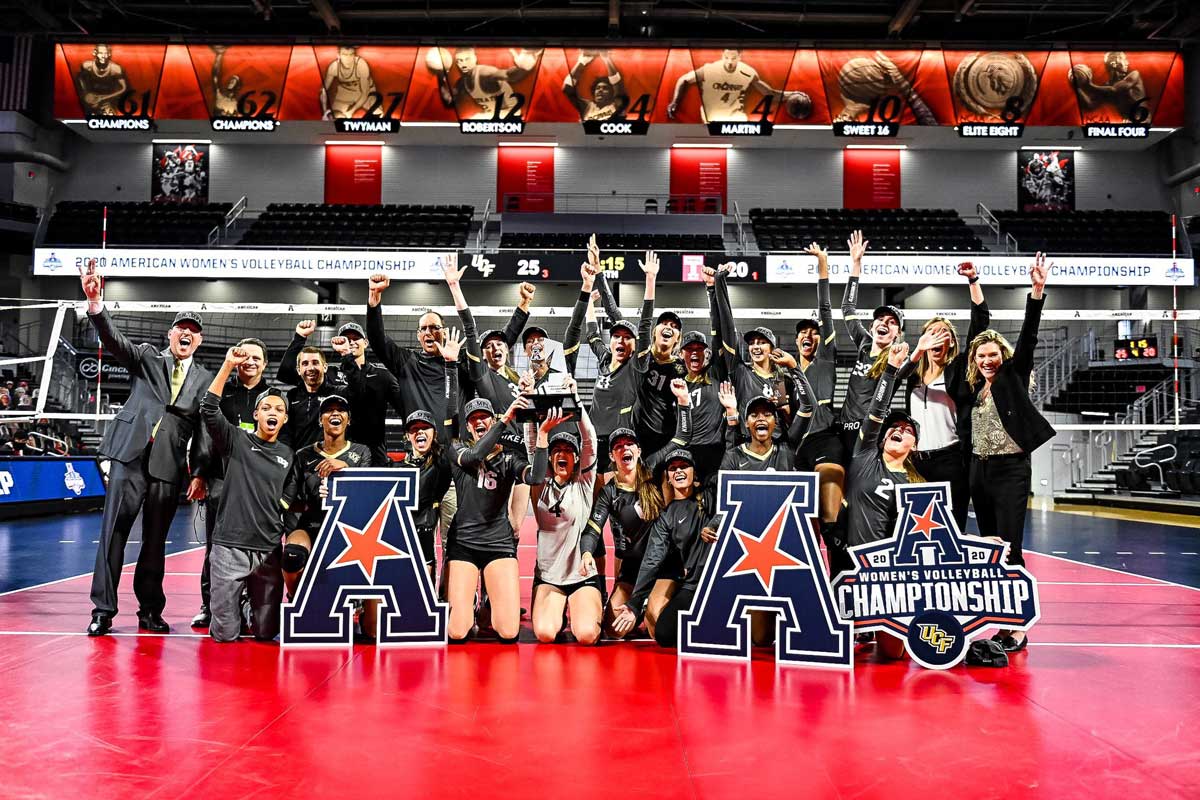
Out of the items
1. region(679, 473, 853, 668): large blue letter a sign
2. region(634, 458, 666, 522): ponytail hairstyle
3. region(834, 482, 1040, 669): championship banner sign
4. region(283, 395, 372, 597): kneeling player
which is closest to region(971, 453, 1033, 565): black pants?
region(834, 482, 1040, 669): championship banner sign

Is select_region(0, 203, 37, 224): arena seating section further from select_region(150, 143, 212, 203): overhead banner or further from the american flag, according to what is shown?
select_region(150, 143, 212, 203): overhead banner

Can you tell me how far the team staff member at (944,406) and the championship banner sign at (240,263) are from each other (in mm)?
8724

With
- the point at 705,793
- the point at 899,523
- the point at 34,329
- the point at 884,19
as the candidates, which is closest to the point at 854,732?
the point at 705,793

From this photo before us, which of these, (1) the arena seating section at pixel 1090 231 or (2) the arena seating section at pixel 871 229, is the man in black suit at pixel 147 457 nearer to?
(2) the arena seating section at pixel 871 229

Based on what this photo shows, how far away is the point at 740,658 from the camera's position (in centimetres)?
483

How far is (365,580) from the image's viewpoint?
5.07 meters

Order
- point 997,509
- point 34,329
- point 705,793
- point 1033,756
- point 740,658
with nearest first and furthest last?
point 705,793
point 1033,756
point 740,658
point 997,509
point 34,329

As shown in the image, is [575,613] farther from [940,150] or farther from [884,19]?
[940,150]

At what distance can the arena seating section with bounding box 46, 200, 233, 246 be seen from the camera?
21422 mm

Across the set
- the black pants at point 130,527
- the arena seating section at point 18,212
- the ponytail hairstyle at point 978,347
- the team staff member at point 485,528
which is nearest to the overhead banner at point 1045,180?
the ponytail hairstyle at point 978,347

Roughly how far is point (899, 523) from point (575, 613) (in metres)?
1.98

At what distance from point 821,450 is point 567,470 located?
5.54 ft

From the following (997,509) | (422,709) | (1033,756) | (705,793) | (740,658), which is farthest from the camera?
(997,509)

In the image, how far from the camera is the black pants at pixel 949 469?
5.38 meters
